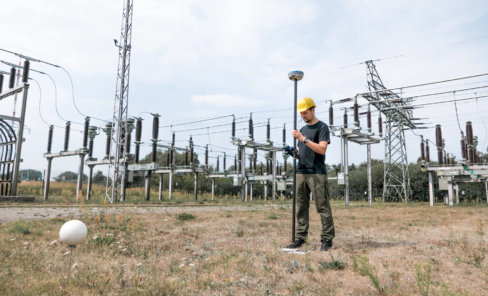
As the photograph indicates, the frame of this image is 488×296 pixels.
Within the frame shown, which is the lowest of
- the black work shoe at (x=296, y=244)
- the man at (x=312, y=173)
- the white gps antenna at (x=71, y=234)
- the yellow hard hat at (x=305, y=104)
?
the black work shoe at (x=296, y=244)

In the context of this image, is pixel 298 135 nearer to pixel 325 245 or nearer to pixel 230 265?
pixel 325 245

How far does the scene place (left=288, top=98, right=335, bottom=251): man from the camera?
172 inches

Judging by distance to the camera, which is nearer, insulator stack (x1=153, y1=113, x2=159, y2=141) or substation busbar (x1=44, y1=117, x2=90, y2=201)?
substation busbar (x1=44, y1=117, x2=90, y2=201)

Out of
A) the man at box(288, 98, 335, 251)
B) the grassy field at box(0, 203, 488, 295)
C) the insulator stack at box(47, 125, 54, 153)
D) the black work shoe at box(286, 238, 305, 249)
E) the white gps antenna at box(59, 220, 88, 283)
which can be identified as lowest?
the grassy field at box(0, 203, 488, 295)

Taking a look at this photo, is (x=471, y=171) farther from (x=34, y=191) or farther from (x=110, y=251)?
(x=34, y=191)

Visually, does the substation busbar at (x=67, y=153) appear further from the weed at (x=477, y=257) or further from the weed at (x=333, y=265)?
the weed at (x=477, y=257)

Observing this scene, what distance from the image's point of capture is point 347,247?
4.51 m

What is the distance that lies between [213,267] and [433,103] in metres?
22.0

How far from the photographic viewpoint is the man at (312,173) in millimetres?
4367

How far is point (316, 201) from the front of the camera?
4371 millimetres

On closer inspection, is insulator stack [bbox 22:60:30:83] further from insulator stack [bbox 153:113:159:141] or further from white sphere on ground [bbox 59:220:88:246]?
white sphere on ground [bbox 59:220:88:246]

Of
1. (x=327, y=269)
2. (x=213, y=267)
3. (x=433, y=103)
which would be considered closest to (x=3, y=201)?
(x=213, y=267)

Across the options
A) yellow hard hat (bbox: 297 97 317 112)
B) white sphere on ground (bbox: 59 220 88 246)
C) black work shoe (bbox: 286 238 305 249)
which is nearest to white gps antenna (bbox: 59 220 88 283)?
white sphere on ground (bbox: 59 220 88 246)

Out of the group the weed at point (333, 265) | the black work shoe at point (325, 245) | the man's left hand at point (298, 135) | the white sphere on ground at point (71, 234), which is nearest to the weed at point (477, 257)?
the weed at point (333, 265)
